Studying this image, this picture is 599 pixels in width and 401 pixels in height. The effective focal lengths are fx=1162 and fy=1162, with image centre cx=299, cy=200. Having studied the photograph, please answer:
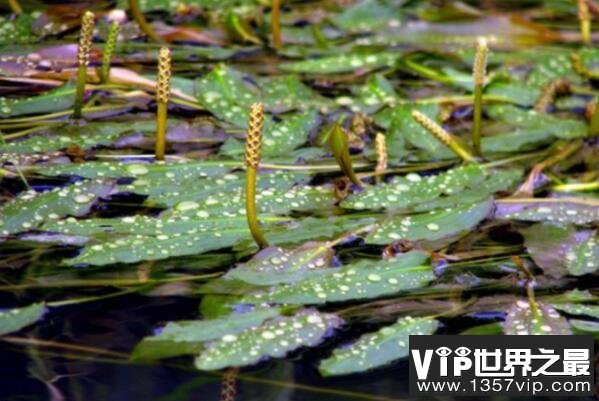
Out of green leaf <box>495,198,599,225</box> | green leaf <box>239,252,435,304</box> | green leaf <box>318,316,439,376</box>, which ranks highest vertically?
green leaf <box>495,198,599,225</box>

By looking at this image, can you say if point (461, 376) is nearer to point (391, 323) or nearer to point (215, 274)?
point (391, 323)

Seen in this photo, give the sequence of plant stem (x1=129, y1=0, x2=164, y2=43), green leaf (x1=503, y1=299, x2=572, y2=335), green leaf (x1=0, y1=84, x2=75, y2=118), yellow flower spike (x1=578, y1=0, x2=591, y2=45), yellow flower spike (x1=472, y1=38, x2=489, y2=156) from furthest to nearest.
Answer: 1. yellow flower spike (x1=578, y1=0, x2=591, y2=45)
2. plant stem (x1=129, y1=0, x2=164, y2=43)
3. green leaf (x1=0, y1=84, x2=75, y2=118)
4. yellow flower spike (x1=472, y1=38, x2=489, y2=156)
5. green leaf (x1=503, y1=299, x2=572, y2=335)

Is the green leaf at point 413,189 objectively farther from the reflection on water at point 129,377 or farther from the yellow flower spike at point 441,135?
the reflection on water at point 129,377

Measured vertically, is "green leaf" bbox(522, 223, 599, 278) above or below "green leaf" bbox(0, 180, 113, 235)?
below

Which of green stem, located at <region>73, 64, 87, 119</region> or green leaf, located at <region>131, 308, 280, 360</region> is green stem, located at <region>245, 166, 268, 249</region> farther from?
green stem, located at <region>73, 64, 87, 119</region>

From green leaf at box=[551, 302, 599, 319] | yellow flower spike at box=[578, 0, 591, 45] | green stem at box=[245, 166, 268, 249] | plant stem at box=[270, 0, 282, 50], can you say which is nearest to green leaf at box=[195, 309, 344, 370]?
green stem at box=[245, 166, 268, 249]

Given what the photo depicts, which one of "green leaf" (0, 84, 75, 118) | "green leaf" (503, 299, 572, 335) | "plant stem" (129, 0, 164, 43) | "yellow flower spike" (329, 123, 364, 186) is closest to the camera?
"green leaf" (503, 299, 572, 335)

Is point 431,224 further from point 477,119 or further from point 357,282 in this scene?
point 477,119

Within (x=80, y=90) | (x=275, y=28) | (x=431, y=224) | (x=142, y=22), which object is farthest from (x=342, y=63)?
(x=431, y=224)
